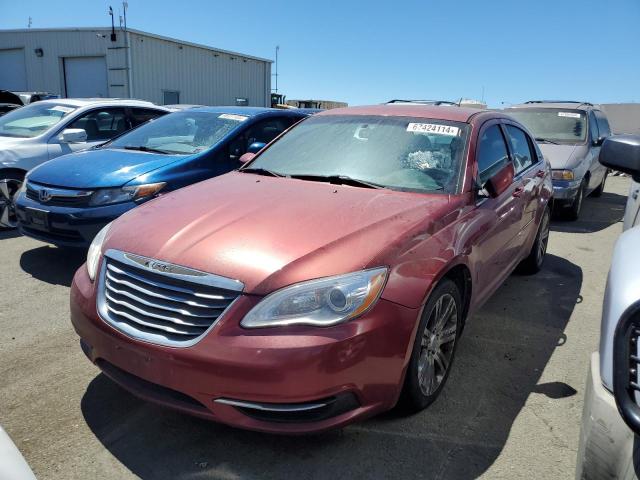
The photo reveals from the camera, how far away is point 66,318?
12.2 ft

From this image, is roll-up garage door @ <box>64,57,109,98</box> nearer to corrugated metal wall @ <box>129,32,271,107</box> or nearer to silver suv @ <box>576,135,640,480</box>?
corrugated metal wall @ <box>129,32,271,107</box>

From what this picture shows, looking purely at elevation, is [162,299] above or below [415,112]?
below

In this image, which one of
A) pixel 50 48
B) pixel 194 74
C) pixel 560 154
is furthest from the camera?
pixel 194 74

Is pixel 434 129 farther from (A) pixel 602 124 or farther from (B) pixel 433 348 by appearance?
(A) pixel 602 124

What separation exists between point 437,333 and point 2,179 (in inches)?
216

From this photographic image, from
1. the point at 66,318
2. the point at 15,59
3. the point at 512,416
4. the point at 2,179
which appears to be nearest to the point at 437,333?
the point at 512,416

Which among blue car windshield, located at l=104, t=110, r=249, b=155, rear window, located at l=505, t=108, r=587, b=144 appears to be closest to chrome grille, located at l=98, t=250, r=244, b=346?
blue car windshield, located at l=104, t=110, r=249, b=155

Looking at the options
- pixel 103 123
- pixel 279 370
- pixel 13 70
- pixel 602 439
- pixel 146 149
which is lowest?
pixel 279 370

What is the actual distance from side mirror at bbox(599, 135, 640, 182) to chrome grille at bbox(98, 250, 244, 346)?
5.88 ft

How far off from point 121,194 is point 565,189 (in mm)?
6207

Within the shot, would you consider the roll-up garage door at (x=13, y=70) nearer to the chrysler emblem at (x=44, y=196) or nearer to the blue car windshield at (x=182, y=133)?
the blue car windshield at (x=182, y=133)

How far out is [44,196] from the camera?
14.9 feet

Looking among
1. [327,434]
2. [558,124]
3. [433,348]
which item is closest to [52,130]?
[327,434]

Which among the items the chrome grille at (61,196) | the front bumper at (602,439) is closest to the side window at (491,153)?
the front bumper at (602,439)
